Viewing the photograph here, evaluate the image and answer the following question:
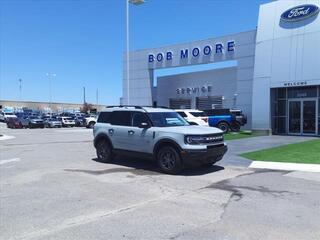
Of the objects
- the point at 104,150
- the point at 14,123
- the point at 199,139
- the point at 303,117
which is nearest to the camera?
the point at 199,139


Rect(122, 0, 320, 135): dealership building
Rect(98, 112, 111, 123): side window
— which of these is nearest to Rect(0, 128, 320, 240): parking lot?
Rect(98, 112, 111, 123): side window

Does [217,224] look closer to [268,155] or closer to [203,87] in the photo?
[268,155]

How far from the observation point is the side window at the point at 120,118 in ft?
43.5

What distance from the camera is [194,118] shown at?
26.5 meters

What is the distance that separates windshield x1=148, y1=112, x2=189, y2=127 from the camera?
40.3 ft

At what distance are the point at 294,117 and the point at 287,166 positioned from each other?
16.3 metres

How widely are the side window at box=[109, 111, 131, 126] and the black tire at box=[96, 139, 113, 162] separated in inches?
32.1

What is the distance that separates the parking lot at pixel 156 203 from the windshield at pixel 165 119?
148 centimetres

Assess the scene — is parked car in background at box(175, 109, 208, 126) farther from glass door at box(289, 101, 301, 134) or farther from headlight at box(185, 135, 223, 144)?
headlight at box(185, 135, 223, 144)

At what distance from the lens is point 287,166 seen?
12.5 meters

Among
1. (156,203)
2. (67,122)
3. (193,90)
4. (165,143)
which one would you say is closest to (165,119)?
(165,143)

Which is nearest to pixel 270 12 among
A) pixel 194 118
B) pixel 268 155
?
pixel 194 118

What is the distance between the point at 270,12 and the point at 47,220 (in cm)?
2532

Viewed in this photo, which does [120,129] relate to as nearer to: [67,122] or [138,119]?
[138,119]
